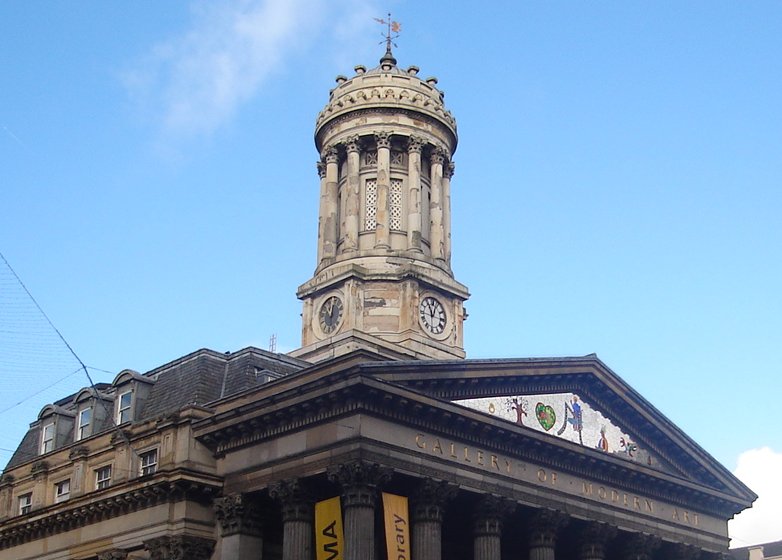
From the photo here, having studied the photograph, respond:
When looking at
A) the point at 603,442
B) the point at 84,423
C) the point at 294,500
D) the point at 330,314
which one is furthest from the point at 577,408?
the point at 84,423

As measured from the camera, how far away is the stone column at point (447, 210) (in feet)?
218

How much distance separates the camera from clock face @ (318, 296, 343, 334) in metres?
62.8

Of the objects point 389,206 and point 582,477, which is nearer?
point 582,477

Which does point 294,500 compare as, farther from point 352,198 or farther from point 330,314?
point 352,198

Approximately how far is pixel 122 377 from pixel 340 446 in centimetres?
1758

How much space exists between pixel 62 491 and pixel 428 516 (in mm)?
20582

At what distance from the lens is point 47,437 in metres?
61.1

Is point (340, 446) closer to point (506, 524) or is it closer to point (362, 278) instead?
point (506, 524)

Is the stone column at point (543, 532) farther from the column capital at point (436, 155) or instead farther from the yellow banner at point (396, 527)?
the column capital at point (436, 155)

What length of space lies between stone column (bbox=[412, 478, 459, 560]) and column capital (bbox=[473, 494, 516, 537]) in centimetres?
262

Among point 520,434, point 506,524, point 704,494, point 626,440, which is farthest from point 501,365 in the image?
point 704,494

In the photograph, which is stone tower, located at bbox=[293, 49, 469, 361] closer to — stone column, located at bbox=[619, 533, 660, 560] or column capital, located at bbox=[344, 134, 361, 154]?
column capital, located at bbox=[344, 134, 361, 154]

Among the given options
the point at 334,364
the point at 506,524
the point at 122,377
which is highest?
the point at 122,377

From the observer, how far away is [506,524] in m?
51.3
